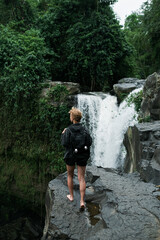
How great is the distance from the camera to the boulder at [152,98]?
6652 mm

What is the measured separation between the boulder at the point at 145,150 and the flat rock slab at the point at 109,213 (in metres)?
0.43

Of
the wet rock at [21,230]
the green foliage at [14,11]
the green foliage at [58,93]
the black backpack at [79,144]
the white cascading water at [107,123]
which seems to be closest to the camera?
the black backpack at [79,144]

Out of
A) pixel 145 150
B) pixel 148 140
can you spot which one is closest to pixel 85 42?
pixel 148 140

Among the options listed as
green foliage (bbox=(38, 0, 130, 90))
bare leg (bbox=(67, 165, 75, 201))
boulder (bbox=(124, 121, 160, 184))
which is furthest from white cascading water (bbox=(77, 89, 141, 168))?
bare leg (bbox=(67, 165, 75, 201))

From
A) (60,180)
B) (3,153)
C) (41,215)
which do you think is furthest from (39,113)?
(60,180)

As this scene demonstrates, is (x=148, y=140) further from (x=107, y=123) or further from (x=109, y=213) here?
(x=107, y=123)

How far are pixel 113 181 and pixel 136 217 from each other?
139cm

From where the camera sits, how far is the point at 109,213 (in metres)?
3.22

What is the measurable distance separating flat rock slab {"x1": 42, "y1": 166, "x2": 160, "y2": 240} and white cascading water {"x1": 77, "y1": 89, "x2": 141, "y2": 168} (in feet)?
13.5

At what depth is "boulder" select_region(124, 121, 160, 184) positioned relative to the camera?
463cm

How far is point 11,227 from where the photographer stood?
25.3 feet

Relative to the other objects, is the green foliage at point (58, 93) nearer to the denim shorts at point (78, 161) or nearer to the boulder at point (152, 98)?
the boulder at point (152, 98)

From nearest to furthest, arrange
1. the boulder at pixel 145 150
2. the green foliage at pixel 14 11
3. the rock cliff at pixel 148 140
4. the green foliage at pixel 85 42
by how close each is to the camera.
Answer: the boulder at pixel 145 150 → the rock cliff at pixel 148 140 → the green foliage at pixel 85 42 → the green foliage at pixel 14 11

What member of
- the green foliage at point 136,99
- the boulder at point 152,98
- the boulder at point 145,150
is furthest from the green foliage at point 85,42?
the boulder at point 145,150
